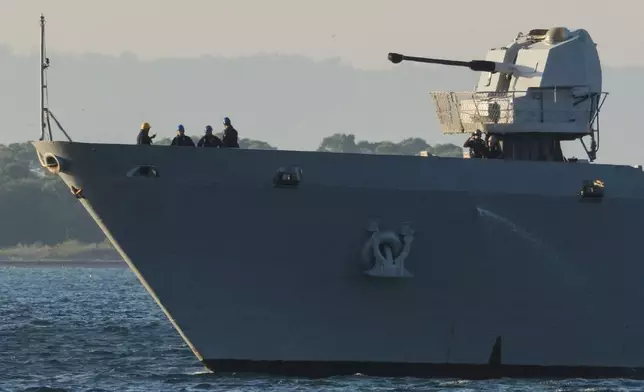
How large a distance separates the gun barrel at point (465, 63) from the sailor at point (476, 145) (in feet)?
4.25

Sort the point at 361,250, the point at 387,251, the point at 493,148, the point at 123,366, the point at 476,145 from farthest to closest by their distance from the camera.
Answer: the point at 123,366, the point at 493,148, the point at 476,145, the point at 361,250, the point at 387,251

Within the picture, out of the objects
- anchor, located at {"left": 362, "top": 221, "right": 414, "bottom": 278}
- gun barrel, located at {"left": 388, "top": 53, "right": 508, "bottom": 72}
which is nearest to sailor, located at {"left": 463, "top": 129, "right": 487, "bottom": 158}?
gun barrel, located at {"left": 388, "top": 53, "right": 508, "bottom": 72}

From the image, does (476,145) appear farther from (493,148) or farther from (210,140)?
(210,140)

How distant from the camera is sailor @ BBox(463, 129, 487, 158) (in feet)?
106

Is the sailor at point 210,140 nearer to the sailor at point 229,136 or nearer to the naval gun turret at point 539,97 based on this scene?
the sailor at point 229,136

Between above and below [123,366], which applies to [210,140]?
above

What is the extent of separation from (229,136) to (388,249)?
12.7ft

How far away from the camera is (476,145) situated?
32438mm

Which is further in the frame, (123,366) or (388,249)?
(123,366)

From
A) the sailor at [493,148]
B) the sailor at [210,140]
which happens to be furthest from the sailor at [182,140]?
the sailor at [493,148]

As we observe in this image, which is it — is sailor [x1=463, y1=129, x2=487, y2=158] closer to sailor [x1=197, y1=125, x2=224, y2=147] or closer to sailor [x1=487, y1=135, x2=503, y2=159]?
sailor [x1=487, y1=135, x2=503, y2=159]

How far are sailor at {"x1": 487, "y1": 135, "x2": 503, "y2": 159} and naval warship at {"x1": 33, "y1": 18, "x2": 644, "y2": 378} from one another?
1.31ft

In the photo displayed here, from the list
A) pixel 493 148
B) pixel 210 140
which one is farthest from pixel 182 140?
pixel 493 148

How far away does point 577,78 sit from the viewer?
32.7 meters
